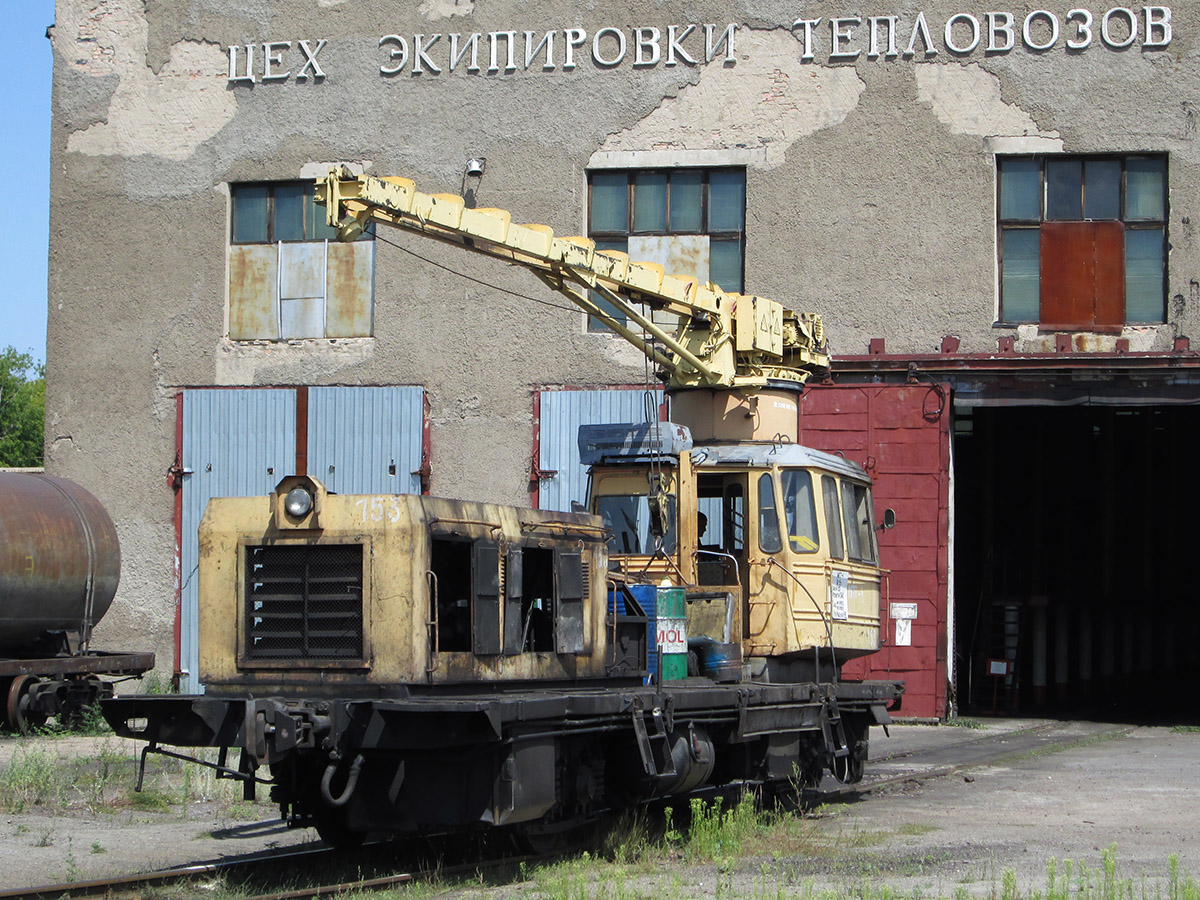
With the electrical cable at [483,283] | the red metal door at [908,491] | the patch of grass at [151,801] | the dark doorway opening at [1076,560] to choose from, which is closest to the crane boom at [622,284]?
the patch of grass at [151,801]

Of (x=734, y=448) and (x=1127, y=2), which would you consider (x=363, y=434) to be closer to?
(x=734, y=448)

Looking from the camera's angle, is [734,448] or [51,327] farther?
[51,327]

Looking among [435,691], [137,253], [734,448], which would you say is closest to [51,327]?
[137,253]

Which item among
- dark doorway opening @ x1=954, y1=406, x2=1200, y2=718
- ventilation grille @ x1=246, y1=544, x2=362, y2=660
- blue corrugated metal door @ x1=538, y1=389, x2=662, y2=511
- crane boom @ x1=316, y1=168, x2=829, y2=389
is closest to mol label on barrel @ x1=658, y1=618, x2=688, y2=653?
crane boom @ x1=316, y1=168, x2=829, y2=389

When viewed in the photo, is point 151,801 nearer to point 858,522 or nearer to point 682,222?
point 858,522

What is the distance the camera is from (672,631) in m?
10.6

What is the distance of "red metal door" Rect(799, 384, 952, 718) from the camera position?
65.1ft

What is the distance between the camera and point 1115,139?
66.8 feet

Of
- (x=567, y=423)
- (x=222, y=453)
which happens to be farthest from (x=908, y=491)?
(x=222, y=453)

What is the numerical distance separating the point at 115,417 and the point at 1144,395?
49.3ft

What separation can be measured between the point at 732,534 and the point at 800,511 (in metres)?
0.59

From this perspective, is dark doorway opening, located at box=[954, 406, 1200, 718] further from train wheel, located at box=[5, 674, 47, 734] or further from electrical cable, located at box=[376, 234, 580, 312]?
train wheel, located at box=[5, 674, 47, 734]

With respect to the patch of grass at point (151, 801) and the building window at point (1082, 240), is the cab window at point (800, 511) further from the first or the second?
the building window at point (1082, 240)

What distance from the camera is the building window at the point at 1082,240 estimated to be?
2033 centimetres
